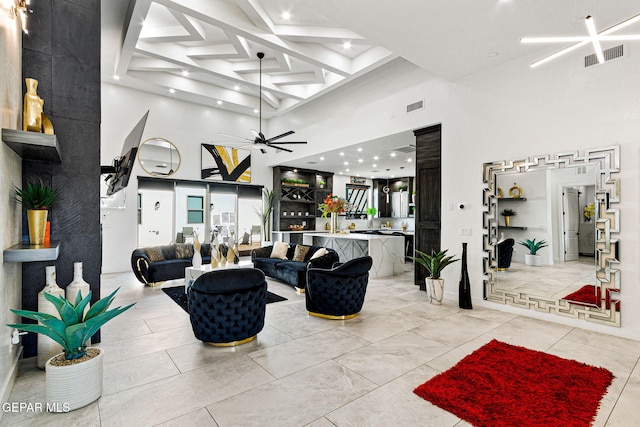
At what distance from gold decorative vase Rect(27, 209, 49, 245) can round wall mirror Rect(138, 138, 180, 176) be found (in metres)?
5.88

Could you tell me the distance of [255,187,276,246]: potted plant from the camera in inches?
392

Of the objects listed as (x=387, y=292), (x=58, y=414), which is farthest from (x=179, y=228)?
(x=58, y=414)

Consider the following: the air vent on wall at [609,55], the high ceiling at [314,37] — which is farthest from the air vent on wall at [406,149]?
the air vent on wall at [609,55]

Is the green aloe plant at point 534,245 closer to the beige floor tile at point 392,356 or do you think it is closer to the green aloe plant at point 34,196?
the beige floor tile at point 392,356

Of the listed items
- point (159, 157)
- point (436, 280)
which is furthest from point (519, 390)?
point (159, 157)

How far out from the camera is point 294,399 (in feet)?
7.54

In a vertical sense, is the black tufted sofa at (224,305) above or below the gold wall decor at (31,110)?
below

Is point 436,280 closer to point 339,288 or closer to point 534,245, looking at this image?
point 534,245

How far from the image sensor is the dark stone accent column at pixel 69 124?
292cm

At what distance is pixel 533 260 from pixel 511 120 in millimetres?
2053

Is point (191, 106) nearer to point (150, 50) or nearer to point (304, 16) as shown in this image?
point (150, 50)

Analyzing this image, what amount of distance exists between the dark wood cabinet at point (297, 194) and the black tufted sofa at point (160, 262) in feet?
11.7

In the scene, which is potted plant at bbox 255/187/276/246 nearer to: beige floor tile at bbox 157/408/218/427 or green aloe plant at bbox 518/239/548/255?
green aloe plant at bbox 518/239/548/255

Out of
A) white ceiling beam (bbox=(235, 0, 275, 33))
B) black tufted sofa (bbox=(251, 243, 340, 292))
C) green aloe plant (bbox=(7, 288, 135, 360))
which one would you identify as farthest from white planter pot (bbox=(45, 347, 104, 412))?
white ceiling beam (bbox=(235, 0, 275, 33))
